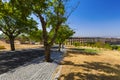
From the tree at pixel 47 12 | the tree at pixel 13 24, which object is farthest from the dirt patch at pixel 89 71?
the tree at pixel 13 24

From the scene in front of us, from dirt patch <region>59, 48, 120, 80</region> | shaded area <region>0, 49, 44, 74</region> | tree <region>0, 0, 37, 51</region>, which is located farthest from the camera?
tree <region>0, 0, 37, 51</region>

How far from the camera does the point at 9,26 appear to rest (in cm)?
3459

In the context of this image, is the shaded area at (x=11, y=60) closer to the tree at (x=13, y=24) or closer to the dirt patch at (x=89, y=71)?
the dirt patch at (x=89, y=71)

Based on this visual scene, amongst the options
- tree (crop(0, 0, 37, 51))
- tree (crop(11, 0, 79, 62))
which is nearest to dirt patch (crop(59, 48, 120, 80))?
tree (crop(11, 0, 79, 62))

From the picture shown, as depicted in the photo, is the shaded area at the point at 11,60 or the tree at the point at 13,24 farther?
the tree at the point at 13,24

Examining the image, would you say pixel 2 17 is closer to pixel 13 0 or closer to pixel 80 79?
pixel 13 0

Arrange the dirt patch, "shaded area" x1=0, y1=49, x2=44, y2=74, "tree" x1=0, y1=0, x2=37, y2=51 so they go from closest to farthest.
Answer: the dirt patch
"shaded area" x1=0, y1=49, x2=44, y2=74
"tree" x1=0, y1=0, x2=37, y2=51

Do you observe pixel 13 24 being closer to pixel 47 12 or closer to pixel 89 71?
pixel 47 12

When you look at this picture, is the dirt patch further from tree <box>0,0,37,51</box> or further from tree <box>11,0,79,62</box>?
tree <box>0,0,37,51</box>

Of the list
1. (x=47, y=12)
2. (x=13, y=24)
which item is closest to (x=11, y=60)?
(x=47, y=12)

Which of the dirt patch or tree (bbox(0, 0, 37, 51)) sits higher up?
tree (bbox(0, 0, 37, 51))

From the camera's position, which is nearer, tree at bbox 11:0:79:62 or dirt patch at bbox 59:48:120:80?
dirt patch at bbox 59:48:120:80

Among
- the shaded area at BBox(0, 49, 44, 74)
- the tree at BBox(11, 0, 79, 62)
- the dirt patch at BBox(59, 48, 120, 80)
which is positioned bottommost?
the dirt patch at BBox(59, 48, 120, 80)

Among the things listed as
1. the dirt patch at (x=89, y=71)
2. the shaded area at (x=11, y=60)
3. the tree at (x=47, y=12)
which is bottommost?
the dirt patch at (x=89, y=71)
